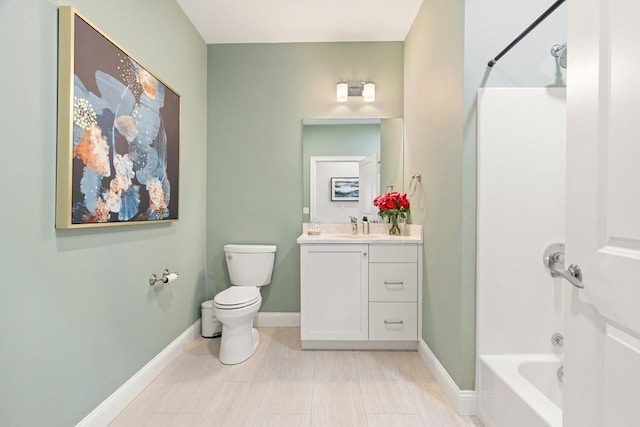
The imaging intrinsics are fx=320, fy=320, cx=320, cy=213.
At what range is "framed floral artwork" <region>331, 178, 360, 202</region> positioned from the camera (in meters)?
2.88

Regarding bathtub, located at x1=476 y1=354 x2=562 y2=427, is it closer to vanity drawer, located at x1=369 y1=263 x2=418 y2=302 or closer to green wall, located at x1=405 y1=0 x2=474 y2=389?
green wall, located at x1=405 y1=0 x2=474 y2=389

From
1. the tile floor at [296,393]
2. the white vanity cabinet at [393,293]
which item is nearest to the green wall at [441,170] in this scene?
the white vanity cabinet at [393,293]

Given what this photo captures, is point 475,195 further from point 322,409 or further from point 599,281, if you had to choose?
point 322,409

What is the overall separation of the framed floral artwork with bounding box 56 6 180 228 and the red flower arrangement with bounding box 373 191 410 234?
1.67 metres

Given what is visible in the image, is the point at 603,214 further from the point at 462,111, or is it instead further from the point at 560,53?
the point at 560,53

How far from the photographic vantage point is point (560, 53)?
1.57 metres

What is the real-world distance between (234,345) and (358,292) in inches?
37.6

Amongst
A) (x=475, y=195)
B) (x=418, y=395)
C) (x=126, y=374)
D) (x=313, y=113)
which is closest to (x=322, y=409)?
(x=418, y=395)

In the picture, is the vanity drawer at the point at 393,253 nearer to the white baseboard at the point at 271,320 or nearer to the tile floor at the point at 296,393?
the tile floor at the point at 296,393

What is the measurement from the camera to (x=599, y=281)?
2.58 ft

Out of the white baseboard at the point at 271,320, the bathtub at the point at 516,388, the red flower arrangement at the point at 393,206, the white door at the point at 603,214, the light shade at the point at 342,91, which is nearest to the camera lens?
the white door at the point at 603,214

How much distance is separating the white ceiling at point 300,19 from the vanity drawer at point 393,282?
1.92 meters

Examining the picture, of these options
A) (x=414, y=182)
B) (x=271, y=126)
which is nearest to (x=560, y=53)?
(x=414, y=182)

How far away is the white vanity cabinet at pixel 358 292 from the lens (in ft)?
7.82
